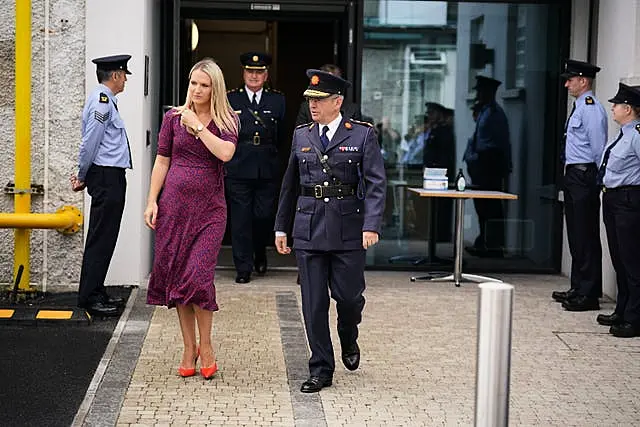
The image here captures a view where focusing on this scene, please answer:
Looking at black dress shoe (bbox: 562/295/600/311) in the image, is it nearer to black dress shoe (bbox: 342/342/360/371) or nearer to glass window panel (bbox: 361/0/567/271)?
glass window panel (bbox: 361/0/567/271)

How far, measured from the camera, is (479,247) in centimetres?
1264

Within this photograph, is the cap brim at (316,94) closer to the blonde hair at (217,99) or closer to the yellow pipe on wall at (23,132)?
the blonde hair at (217,99)

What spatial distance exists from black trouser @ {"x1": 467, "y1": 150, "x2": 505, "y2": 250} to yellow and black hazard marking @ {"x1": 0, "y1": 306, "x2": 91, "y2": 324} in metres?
4.69

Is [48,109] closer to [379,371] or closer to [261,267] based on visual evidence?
[261,267]

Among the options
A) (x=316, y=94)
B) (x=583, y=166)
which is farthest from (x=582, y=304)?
(x=316, y=94)

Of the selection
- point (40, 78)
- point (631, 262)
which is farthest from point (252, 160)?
point (631, 262)

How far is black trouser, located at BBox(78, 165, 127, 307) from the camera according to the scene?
31.3ft

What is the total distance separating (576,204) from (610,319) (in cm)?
117

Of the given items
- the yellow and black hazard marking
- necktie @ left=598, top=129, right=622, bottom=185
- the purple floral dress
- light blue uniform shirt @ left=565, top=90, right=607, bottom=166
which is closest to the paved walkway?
the yellow and black hazard marking

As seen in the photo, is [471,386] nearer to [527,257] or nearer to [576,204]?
[576,204]

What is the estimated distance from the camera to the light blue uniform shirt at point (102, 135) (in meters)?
9.34

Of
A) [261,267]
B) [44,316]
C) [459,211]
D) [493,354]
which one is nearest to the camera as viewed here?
[493,354]

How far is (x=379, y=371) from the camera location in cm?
808

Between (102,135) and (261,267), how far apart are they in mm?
2956
